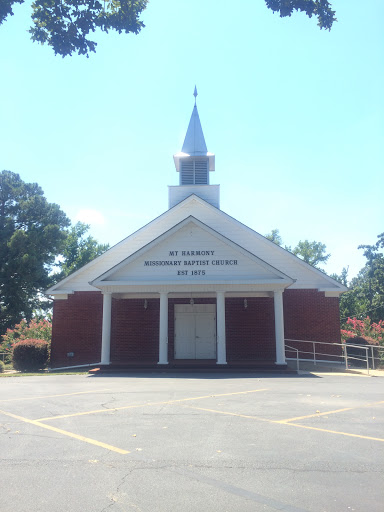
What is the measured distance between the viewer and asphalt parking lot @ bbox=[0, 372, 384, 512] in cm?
375

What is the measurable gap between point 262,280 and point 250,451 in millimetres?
11755

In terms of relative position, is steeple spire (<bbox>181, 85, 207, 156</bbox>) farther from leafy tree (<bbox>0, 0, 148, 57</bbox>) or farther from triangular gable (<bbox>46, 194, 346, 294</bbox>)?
leafy tree (<bbox>0, 0, 148, 57</bbox>)

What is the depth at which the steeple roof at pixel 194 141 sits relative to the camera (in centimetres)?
2536

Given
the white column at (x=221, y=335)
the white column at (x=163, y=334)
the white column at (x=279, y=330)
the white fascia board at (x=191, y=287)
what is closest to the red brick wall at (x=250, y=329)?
the white fascia board at (x=191, y=287)

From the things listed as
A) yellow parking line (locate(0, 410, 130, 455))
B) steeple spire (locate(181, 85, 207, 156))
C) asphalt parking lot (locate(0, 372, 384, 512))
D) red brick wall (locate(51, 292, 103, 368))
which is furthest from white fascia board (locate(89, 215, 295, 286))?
yellow parking line (locate(0, 410, 130, 455))

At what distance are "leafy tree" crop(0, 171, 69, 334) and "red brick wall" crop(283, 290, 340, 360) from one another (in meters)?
26.4

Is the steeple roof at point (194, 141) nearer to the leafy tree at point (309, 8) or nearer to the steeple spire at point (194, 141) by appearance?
the steeple spire at point (194, 141)

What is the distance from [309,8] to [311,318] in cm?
1583

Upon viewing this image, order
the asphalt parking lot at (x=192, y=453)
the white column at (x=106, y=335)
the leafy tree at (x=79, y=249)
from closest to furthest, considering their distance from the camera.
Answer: the asphalt parking lot at (x=192, y=453) → the white column at (x=106, y=335) → the leafy tree at (x=79, y=249)

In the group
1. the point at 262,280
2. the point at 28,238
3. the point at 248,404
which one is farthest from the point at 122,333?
the point at 28,238

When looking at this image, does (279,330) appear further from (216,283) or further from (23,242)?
(23,242)

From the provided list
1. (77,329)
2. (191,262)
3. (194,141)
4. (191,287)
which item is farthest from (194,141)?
(77,329)

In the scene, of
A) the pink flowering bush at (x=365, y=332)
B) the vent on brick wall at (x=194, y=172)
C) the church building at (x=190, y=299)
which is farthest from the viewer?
the vent on brick wall at (x=194, y=172)

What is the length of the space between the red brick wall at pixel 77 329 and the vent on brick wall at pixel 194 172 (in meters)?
8.59
